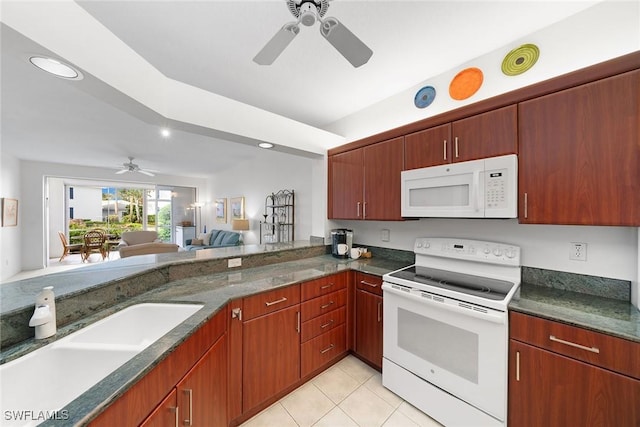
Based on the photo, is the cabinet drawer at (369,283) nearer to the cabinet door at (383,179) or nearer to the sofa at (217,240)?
the cabinet door at (383,179)

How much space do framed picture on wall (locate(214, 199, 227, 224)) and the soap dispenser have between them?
19.1 feet

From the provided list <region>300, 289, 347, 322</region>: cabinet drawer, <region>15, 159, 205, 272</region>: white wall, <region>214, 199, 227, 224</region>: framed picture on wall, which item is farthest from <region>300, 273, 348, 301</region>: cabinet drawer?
<region>15, 159, 205, 272</region>: white wall

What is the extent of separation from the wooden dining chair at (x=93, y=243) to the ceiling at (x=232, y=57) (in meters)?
5.43

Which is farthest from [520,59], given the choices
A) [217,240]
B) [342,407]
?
[217,240]

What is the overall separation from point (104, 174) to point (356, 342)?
747 cm

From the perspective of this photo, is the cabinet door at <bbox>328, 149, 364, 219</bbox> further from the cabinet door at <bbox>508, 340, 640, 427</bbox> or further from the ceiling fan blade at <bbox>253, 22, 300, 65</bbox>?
the cabinet door at <bbox>508, 340, 640, 427</bbox>

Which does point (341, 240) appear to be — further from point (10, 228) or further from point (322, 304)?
point (10, 228)

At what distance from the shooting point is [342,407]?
1.72 meters

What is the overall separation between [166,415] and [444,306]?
1.53 metres

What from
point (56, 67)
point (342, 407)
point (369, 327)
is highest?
point (56, 67)

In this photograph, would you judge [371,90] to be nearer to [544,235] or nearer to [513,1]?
[513,1]

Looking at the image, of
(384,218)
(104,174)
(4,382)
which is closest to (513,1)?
(384,218)

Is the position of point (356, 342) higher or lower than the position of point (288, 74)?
lower

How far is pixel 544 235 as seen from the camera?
1.68 metres
